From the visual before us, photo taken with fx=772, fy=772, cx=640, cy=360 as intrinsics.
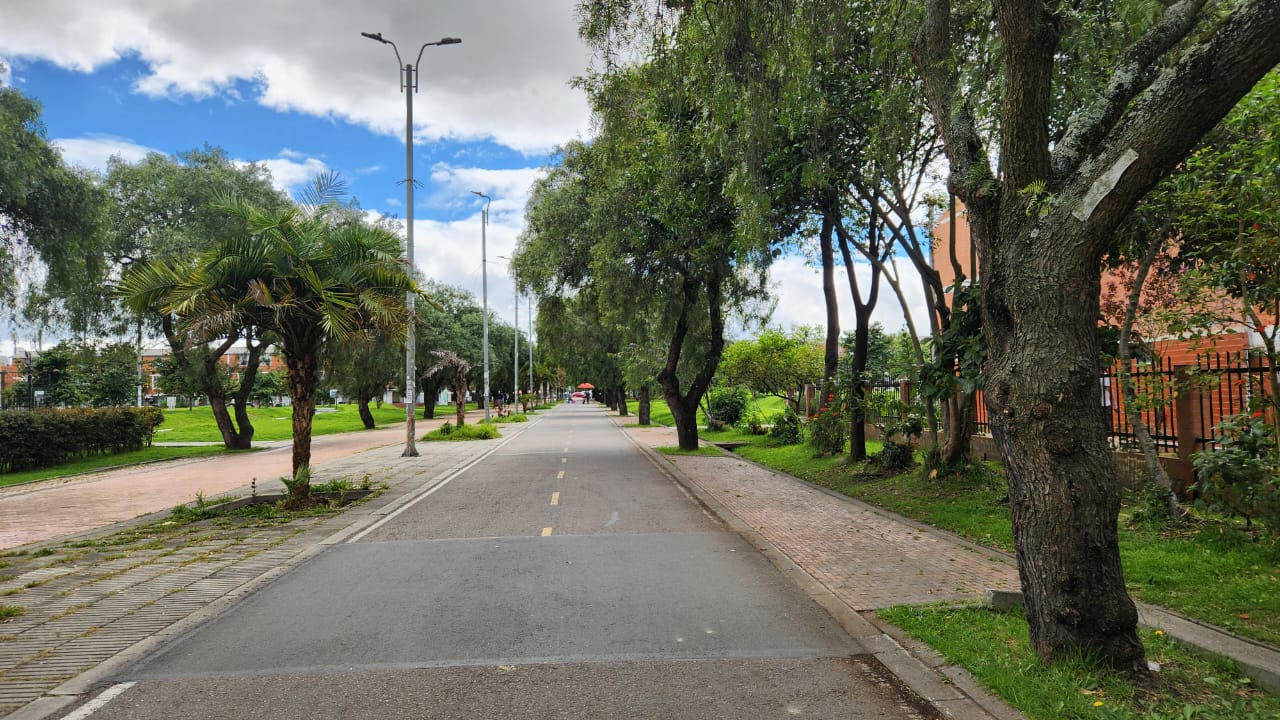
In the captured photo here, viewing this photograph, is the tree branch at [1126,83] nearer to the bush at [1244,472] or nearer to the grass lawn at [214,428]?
the bush at [1244,472]

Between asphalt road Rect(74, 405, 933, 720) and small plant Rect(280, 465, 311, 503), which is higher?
small plant Rect(280, 465, 311, 503)

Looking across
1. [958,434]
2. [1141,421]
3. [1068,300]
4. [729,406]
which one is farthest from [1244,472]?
[729,406]

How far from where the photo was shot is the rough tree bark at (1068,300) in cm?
432

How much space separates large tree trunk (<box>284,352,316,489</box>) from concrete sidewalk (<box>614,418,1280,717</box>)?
22.9 ft

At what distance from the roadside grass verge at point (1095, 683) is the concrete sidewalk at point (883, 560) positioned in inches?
5.0

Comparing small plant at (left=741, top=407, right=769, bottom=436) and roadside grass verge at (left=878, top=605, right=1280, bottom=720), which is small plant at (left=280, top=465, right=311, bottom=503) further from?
small plant at (left=741, top=407, right=769, bottom=436)

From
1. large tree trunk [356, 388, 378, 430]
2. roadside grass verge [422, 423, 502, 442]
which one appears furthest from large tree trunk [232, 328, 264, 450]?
large tree trunk [356, 388, 378, 430]

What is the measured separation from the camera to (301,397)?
13.2 metres

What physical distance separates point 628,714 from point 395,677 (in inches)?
61.9

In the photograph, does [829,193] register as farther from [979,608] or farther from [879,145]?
[979,608]

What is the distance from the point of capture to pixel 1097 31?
29.9 ft

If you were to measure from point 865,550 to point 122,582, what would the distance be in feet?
25.4

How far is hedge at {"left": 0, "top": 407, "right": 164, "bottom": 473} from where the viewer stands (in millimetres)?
19797

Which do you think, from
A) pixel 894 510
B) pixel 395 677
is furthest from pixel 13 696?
pixel 894 510
